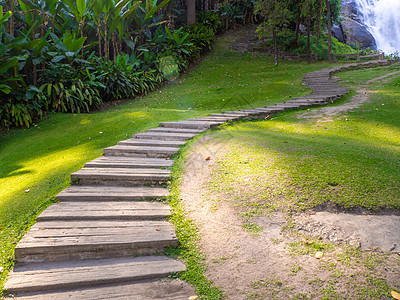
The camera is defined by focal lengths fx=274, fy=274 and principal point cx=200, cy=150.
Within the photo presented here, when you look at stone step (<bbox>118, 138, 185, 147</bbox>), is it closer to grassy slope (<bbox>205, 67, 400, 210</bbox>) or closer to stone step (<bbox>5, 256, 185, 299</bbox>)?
grassy slope (<bbox>205, 67, 400, 210</bbox>)

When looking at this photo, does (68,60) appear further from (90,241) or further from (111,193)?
(90,241)

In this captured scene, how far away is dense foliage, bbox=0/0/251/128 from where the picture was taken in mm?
8961

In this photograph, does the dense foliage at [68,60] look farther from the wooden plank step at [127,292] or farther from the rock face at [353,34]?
the rock face at [353,34]

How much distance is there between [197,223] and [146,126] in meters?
4.33

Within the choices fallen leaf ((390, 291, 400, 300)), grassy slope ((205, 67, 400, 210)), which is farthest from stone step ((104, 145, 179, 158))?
fallen leaf ((390, 291, 400, 300))

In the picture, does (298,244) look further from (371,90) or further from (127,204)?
(371,90)

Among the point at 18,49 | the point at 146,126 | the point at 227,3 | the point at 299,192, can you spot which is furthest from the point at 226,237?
the point at 227,3

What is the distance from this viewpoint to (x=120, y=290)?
7.85 ft

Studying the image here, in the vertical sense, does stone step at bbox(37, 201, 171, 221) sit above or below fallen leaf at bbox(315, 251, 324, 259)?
above

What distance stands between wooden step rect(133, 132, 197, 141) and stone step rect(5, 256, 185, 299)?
10.9 ft

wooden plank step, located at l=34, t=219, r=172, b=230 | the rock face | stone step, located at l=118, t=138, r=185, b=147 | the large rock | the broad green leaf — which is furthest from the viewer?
the large rock

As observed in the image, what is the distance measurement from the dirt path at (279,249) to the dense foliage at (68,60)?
792 cm

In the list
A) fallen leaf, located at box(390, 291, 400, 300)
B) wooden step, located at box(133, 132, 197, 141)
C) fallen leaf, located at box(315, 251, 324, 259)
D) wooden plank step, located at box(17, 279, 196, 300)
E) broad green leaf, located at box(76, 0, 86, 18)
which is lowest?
wooden plank step, located at box(17, 279, 196, 300)

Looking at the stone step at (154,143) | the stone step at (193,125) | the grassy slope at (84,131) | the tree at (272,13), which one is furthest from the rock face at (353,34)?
the stone step at (154,143)
